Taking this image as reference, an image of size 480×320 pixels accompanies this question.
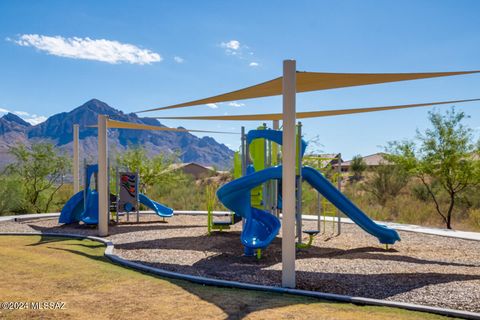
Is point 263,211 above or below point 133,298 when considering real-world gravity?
above

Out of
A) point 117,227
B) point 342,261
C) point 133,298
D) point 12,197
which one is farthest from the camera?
point 12,197

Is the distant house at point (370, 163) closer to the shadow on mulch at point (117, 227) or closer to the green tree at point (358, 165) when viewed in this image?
the green tree at point (358, 165)

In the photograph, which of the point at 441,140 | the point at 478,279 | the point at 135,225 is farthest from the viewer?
the point at 441,140

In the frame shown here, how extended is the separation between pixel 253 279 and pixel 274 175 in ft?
7.93

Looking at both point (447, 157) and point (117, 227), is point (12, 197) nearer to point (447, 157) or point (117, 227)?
point (117, 227)

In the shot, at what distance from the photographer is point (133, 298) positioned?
5.00 metres

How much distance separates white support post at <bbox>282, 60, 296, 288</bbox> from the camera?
538cm

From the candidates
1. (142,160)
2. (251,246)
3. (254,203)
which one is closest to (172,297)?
(251,246)

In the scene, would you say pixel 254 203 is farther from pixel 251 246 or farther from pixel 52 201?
pixel 52 201

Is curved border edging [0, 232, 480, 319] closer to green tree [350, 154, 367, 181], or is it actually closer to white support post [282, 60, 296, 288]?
white support post [282, 60, 296, 288]

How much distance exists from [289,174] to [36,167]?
15.8 meters

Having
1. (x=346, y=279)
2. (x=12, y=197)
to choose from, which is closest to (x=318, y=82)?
(x=346, y=279)

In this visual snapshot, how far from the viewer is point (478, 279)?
581 cm

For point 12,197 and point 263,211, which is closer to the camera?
point 263,211
